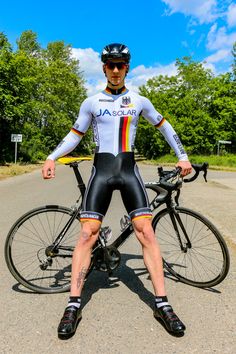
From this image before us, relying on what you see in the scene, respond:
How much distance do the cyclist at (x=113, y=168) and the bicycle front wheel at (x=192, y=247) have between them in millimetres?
558

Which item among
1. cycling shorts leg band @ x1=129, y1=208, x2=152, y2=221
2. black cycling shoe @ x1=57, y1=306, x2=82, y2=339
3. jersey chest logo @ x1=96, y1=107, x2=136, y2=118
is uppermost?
jersey chest logo @ x1=96, y1=107, x2=136, y2=118

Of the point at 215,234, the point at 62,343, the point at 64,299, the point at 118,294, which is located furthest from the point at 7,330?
the point at 215,234

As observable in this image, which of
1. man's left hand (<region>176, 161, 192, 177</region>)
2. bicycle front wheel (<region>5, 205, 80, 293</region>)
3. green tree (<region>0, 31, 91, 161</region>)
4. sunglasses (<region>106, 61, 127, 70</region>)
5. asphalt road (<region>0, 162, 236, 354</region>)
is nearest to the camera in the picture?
asphalt road (<region>0, 162, 236, 354</region>)

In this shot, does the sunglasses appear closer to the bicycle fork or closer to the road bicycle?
the road bicycle

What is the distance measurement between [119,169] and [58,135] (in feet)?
164

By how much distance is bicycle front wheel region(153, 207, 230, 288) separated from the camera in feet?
12.1

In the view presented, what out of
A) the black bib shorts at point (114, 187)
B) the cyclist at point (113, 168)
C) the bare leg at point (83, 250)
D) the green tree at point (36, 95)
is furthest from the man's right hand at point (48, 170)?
the green tree at point (36, 95)

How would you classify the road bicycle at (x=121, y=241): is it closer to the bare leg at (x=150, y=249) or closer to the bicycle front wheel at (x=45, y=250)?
the bicycle front wheel at (x=45, y=250)

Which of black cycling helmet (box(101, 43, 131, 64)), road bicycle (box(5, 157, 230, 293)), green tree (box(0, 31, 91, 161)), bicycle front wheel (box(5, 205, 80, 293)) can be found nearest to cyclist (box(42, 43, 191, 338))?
black cycling helmet (box(101, 43, 131, 64))

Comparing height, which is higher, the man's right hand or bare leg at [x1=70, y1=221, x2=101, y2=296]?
the man's right hand

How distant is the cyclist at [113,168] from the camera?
3.25 metres

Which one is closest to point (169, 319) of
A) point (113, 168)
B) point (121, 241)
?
point (121, 241)

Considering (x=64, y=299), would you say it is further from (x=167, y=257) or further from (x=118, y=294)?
(x=167, y=257)

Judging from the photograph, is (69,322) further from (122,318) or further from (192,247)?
(192,247)
